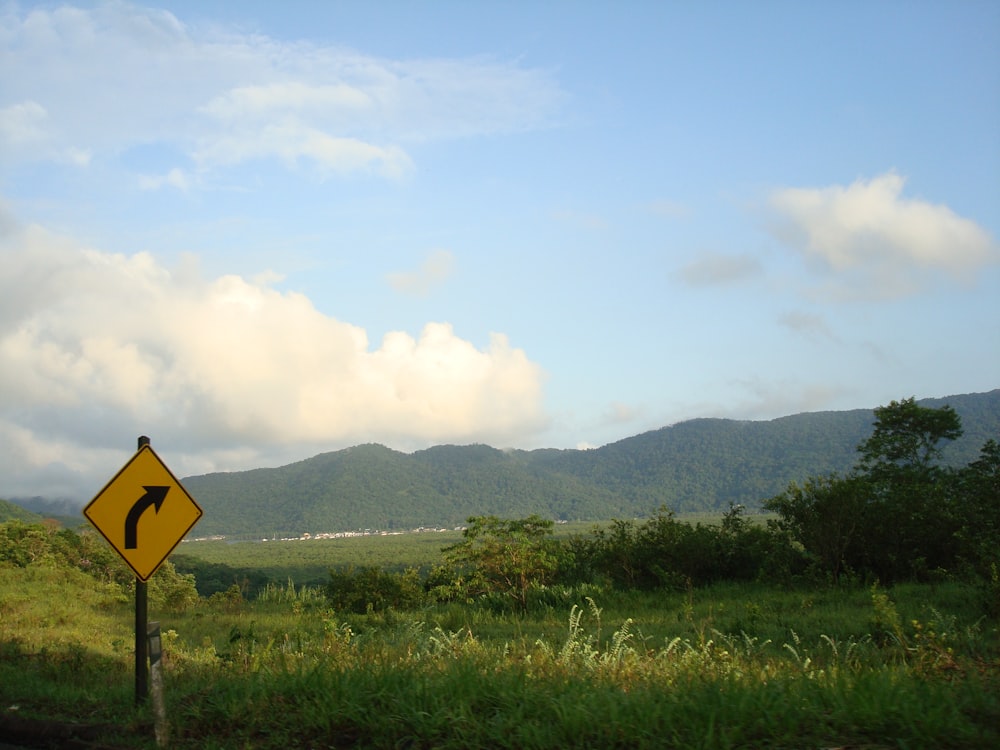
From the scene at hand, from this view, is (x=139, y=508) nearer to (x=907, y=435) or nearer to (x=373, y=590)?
(x=373, y=590)

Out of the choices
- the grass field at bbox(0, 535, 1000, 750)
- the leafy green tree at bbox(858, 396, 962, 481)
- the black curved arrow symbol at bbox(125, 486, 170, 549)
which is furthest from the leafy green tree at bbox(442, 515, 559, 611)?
the leafy green tree at bbox(858, 396, 962, 481)

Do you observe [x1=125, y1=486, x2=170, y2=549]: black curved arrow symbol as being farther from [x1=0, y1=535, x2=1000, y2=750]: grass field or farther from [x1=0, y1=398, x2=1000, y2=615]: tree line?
[x1=0, y1=398, x2=1000, y2=615]: tree line

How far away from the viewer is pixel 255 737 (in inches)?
245

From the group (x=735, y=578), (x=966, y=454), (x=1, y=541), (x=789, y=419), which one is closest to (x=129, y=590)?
(x=1, y=541)

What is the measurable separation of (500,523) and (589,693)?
572 inches

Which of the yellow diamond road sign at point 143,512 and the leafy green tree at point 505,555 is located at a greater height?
the yellow diamond road sign at point 143,512

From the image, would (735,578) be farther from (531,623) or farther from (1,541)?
(1,541)

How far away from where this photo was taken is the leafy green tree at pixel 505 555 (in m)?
19.3

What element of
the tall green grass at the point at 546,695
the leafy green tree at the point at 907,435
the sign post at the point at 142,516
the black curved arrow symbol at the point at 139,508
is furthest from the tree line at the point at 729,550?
the leafy green tree at the point at 907,435

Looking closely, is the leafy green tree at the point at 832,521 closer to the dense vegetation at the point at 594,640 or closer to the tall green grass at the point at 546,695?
the dense vegetation at the point at 594,640

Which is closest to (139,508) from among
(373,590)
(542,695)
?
(542,695)

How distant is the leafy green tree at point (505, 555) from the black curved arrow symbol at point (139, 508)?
38.8 ft

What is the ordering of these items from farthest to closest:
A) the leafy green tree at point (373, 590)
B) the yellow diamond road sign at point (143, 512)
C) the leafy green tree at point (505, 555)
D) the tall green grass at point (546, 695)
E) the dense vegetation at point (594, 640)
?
the leafy green tree at point (373, 590) < the leafy green tree at point (505, 555) < the yellow diamond road sign at point (143, 512) < the dense vegetation at point (594, 640) < the tall green grass at point (546, 695)

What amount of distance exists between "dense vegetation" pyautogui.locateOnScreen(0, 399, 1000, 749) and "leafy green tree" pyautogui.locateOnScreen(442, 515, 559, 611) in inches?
2.2
